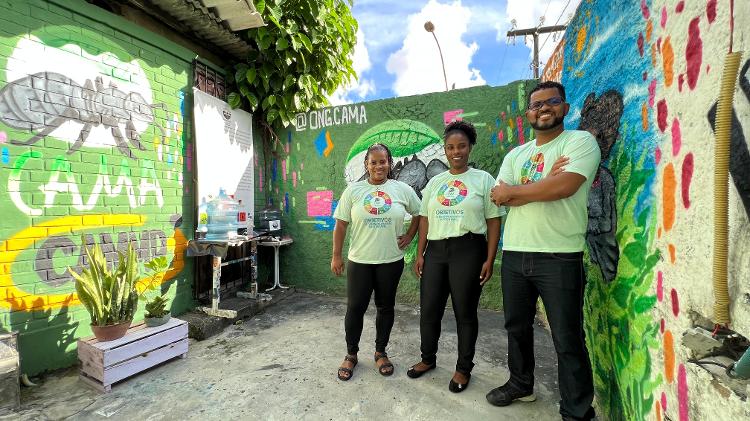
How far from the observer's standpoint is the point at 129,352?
2812 millimetres

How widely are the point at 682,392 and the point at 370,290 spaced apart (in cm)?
191

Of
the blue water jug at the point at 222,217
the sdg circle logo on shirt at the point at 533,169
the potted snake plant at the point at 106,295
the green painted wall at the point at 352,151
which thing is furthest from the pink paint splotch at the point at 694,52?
the blue water jug at the point at 222,217

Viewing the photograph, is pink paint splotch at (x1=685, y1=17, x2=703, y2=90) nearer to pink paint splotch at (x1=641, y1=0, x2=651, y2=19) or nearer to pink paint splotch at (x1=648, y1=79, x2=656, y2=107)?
pink paint splotch at (x1=648, y1=79, x2=656, y2=107)

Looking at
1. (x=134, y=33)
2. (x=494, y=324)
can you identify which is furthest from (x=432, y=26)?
(x=494, y=324)

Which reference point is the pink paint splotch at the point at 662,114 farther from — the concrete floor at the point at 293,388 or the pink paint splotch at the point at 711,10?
the concrete floor at the point at 293,388

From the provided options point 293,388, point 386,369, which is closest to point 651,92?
point 386,369

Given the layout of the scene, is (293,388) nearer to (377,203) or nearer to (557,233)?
(377,203)

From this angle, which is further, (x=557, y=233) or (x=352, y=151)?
(x=352, y=151)

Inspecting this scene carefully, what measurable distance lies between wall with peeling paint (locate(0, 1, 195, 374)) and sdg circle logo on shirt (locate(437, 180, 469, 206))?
10.4 ft

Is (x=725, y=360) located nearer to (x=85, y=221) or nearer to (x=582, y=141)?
(x=582, y=141)

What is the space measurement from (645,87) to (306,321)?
382cm

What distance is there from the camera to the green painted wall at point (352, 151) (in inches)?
171

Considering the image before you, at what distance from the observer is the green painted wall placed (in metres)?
4.34

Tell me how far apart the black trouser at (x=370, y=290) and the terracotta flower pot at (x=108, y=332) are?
6.20ft
